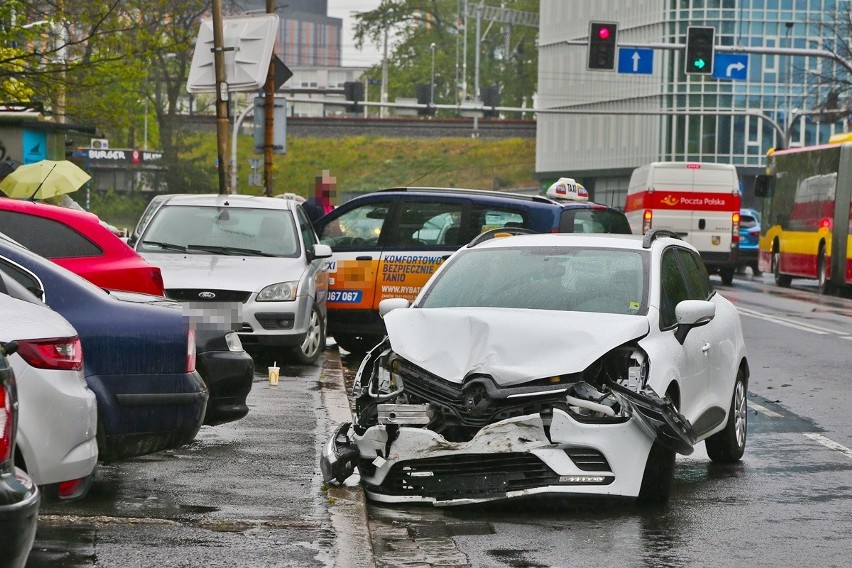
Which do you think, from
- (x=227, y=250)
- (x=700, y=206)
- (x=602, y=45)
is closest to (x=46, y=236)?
(x=227, y=250)

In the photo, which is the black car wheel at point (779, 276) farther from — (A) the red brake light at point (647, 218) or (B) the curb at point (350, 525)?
(B) the curb at point (350, 525)

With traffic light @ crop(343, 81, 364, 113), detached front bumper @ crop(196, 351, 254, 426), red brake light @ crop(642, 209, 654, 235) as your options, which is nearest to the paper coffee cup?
detached front bumper @ crop(196, 351, 254, 426)

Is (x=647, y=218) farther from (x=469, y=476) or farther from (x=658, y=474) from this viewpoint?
(x=469, y=476)

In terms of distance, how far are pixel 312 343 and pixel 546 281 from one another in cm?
675

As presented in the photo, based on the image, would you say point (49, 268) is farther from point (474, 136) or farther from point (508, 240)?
point (474, 136)

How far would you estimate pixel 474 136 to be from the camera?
359 feet

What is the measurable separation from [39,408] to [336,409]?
585cm

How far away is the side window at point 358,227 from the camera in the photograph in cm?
1714

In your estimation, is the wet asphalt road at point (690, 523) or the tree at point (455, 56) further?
the tree at point (455, 56)

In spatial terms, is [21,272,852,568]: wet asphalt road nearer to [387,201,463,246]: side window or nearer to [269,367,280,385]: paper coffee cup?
[269,367,280,385]: paper coffee cup

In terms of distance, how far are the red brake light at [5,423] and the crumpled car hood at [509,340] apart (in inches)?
144

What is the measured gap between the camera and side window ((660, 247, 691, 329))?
9180 millimetres

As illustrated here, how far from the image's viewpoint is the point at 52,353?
6.09 meters

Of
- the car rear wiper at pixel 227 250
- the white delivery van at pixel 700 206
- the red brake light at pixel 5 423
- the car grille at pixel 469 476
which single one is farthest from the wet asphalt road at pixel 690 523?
the white delivery van at pixel 700 206
